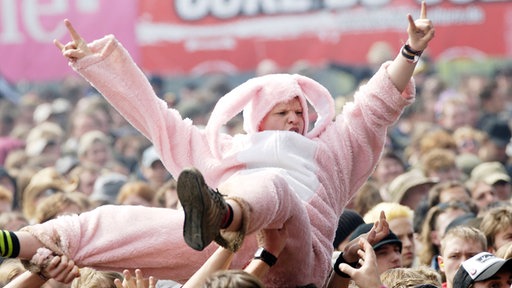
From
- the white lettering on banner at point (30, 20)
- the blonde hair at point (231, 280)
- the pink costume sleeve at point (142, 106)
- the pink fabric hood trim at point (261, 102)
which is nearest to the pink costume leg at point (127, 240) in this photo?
the pink costume sleeve at point (142, 106)

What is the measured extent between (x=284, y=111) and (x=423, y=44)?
672 mm

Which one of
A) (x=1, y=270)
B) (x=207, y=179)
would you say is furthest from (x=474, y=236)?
(x=1, y=270)

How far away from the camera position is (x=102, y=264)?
6.36 m

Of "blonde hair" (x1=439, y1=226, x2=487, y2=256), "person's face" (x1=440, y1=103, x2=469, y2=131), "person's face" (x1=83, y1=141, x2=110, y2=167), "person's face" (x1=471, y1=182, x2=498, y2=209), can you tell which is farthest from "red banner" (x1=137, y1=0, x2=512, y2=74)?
"blonde hair" (x1=439, y1=226, x2=487, y2=256)

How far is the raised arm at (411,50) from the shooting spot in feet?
22.4

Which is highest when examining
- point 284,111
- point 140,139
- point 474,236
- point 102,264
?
point 284,111

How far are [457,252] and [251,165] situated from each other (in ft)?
5.92

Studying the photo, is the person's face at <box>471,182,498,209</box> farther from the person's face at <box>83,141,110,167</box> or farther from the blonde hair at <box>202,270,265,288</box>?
the blonde hair at <box>202,270,265,288</box>

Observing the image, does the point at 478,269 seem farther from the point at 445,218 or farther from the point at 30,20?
the point at 30,20

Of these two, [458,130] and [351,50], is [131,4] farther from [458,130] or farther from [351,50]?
[458,130]

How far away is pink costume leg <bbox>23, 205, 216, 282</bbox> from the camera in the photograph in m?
6.26

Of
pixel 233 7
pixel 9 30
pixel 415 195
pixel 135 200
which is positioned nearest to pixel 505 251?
pixel 415 195

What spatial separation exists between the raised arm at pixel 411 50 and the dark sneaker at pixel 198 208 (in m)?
1.53

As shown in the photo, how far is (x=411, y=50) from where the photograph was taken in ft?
22.4
